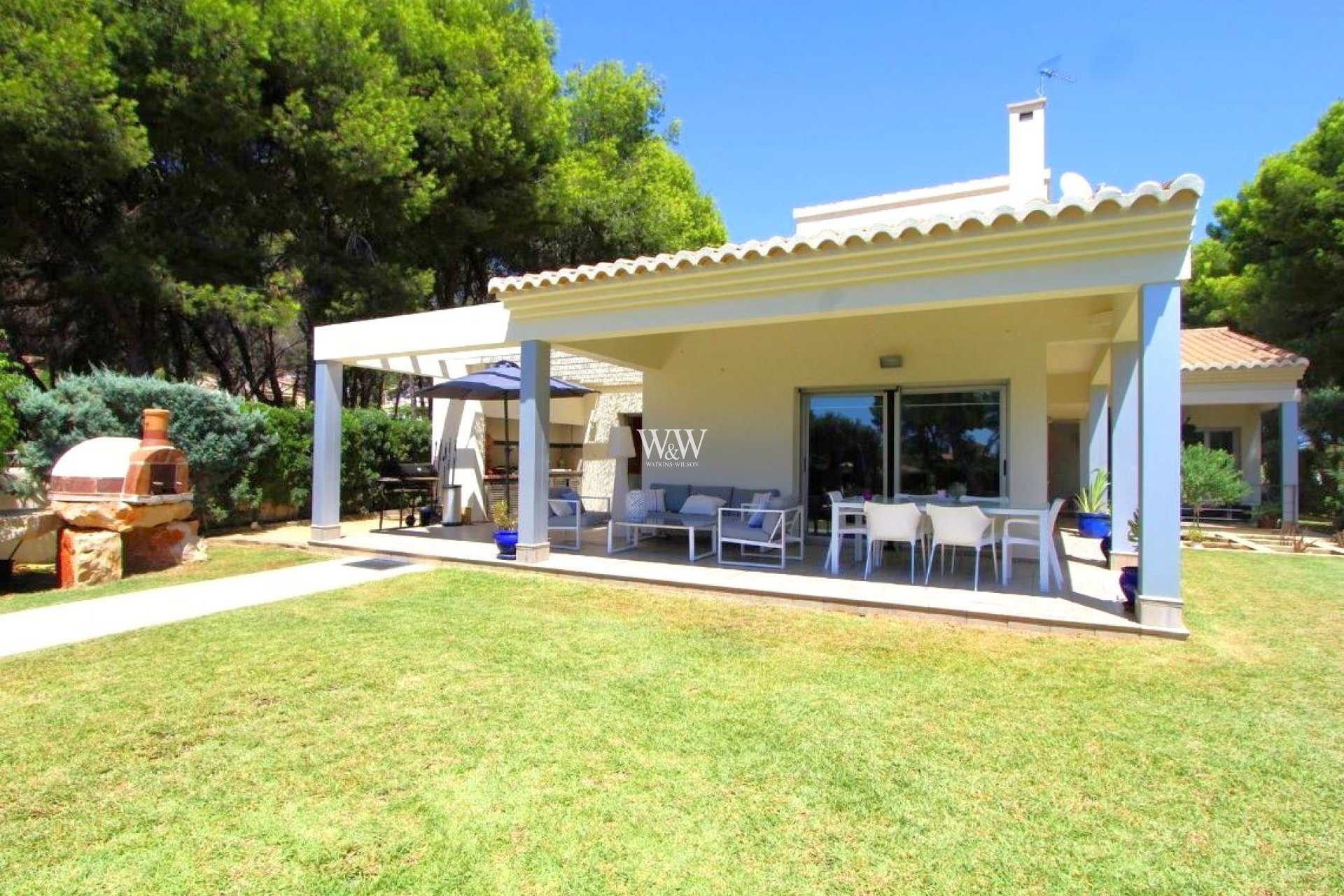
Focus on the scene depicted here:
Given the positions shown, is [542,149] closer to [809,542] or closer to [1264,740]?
[809,542]

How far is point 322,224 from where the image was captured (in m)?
14.0

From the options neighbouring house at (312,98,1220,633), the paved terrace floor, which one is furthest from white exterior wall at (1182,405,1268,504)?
the paved terrace floor

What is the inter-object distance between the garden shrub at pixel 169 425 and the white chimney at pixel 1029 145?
13.1 metres

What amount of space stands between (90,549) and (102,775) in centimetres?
571

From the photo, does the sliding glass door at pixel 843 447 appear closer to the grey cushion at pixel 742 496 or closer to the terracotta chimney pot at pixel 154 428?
the grey cushion at pixel 742 496

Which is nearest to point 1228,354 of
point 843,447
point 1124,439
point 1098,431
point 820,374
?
point 1098,431

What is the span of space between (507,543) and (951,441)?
597cm

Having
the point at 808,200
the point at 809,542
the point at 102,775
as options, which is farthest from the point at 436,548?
the point at 808,200

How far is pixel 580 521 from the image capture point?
896 centimetres

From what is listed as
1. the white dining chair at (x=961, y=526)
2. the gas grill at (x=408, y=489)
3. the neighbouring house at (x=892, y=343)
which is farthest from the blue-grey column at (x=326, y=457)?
the white dining chair at (x=961, y=526)
